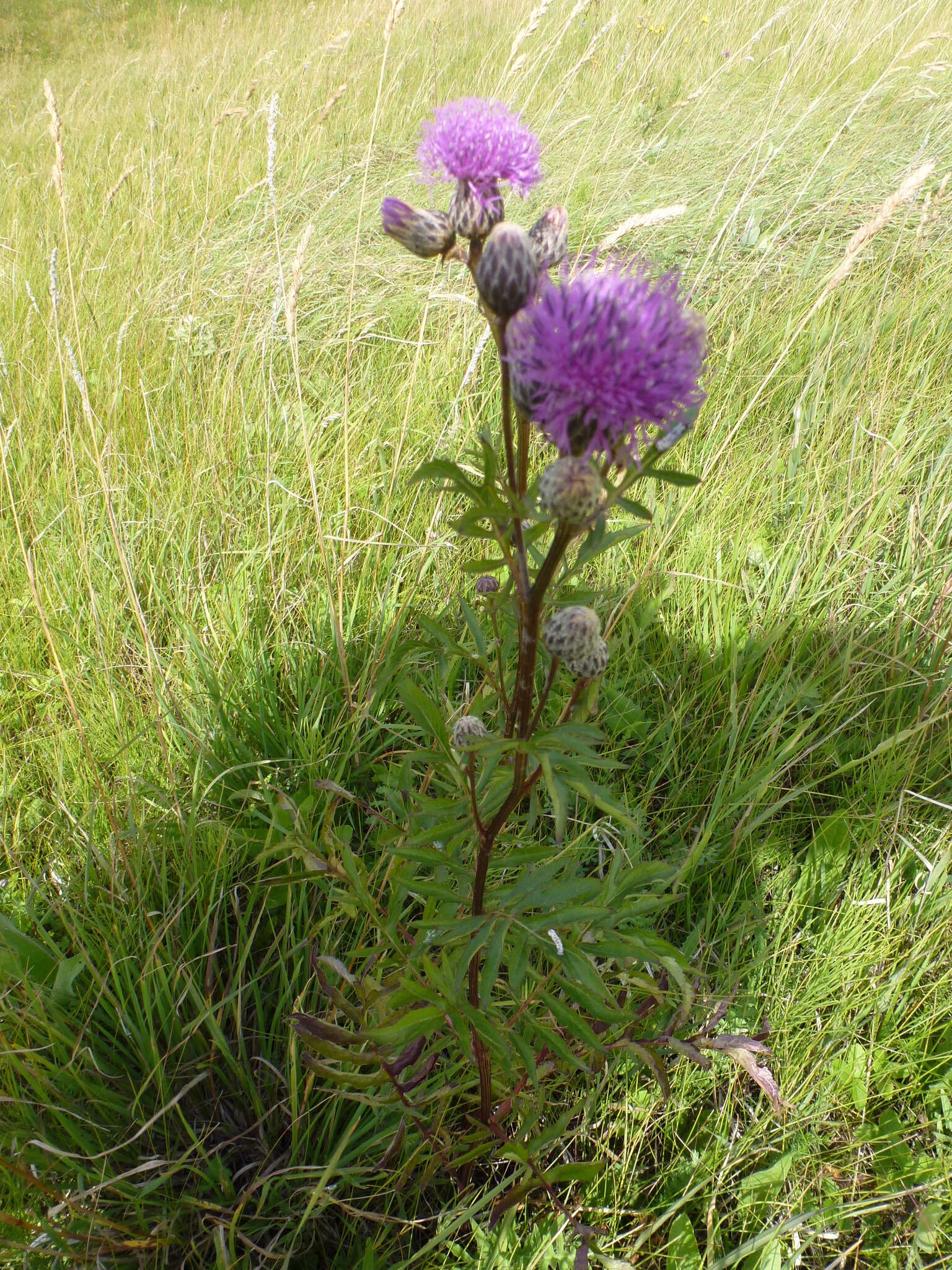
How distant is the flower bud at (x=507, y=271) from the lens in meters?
1.04

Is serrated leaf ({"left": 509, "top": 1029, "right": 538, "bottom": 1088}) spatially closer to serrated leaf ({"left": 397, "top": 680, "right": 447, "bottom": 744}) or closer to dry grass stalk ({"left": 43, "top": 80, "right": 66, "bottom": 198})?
serrated leaf ({"left": 397, "top": 680, "right": 447, "bottom": 744})

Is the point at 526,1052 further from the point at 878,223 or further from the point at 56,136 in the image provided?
the point at 56,136

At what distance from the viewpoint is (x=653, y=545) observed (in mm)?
2434

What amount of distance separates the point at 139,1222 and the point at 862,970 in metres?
1.53

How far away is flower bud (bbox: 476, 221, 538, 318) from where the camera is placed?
104cm

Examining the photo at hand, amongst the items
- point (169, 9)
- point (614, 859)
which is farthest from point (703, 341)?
point (169, 9)

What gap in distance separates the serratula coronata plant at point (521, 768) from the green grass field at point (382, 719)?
16 centimetres

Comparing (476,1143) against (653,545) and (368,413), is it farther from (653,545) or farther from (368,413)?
(368,413)

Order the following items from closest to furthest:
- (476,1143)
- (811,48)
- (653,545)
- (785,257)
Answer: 1. (476,1143)
2. (653,545)
3. (785,257)
4. (811,48)

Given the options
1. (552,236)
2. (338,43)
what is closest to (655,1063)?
(552,236)

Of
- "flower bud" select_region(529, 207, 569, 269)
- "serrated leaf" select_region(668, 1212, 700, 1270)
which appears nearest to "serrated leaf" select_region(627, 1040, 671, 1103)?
"serrated leaf" select_region(668, 1212, 700, 1270)

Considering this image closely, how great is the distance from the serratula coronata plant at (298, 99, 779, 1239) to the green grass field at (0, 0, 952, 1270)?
0.51 ft

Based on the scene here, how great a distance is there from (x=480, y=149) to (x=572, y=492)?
76 cm

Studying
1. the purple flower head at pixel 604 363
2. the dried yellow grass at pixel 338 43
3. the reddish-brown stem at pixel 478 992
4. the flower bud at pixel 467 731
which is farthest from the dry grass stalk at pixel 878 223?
the dried yellow grass at pixel 338 43
